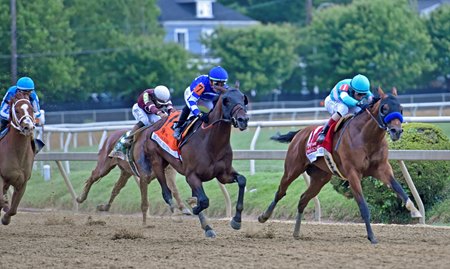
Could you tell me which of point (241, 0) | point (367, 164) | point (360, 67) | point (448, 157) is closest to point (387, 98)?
point (367, 164)

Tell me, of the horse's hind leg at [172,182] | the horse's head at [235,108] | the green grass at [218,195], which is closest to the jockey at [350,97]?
the horse's head at [235,108]

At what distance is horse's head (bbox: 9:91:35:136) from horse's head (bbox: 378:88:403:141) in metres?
3.96

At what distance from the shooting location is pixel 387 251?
9250mm

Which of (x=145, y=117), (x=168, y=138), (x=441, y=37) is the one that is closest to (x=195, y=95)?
(x=168, y=138)

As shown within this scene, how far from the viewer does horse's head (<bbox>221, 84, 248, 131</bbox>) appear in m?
10.7

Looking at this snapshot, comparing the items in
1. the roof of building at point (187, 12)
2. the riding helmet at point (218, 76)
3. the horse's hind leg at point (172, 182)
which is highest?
the roof of building at point (187, 12)

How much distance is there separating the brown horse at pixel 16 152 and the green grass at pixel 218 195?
3573mm

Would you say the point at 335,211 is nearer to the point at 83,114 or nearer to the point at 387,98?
the point at 387,98

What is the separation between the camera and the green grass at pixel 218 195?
44.5 ft

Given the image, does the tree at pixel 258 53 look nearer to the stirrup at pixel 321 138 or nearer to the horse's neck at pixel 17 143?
the horse's neck at pixel 17 143

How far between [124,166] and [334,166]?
434 centimetres

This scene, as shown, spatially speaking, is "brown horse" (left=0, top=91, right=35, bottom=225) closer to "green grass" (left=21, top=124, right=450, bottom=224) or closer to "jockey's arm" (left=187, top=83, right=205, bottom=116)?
"jockey's arm" (left=187, top=83, right=205, bottom=116)

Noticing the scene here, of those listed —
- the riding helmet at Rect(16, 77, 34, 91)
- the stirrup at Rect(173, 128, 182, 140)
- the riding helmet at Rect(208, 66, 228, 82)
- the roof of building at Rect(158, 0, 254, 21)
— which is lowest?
the stirrup at Rect(173, 128, 182, 140)

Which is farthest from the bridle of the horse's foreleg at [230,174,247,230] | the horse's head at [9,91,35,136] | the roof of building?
the roof of building
